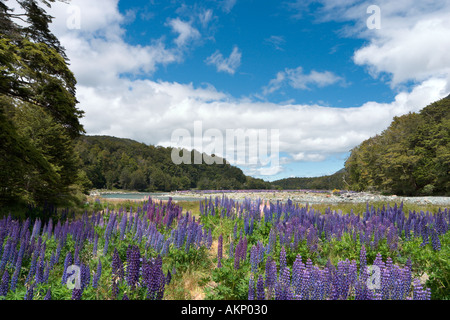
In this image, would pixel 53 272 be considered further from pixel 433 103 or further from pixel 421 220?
pixel 433 103

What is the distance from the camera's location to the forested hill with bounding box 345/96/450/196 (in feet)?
134

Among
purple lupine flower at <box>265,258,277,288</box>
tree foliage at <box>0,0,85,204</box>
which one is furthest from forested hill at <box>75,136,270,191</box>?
purple lupine flower at <box>265,258,277,288</box>

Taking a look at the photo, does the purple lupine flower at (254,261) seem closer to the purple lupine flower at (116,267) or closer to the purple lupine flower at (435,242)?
the purple lupine flower at (116,267)

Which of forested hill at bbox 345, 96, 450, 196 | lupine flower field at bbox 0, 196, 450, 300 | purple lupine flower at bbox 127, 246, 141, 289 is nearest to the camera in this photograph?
lupine flower field at bbox 0, 196, 450, 300

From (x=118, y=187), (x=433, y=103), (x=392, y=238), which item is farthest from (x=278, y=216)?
(x=118, y=187)

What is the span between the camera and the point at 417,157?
4247cm

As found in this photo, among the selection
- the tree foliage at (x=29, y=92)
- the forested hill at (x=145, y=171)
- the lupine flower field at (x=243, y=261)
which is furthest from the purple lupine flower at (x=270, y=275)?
the forested hill at (x=145, y=171)

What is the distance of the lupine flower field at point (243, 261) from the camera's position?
11.4 feet

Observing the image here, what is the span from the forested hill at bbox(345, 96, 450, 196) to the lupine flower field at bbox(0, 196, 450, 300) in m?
41.0

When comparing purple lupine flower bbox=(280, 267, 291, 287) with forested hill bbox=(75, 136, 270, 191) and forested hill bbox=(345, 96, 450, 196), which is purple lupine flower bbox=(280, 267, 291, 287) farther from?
forested hill bbox=(75, 136, 270, 191)

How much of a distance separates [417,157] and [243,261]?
48483 mm

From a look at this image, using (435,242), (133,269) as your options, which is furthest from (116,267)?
(435,242)
